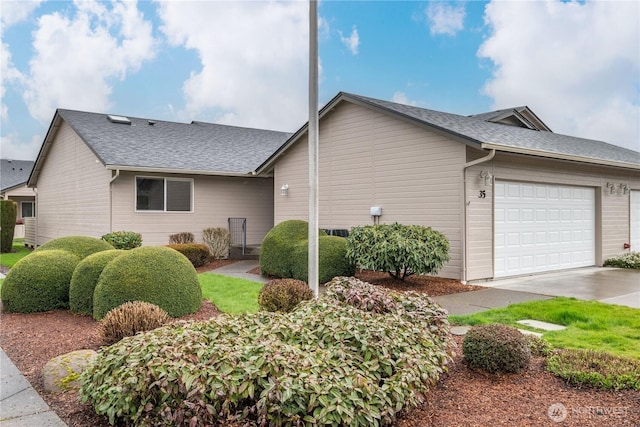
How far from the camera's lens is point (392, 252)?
891 centimetres

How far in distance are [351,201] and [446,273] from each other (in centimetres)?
344

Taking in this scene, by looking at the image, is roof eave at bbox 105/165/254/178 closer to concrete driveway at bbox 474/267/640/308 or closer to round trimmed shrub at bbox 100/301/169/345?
concrete driveway at bbox 474/267/640/308

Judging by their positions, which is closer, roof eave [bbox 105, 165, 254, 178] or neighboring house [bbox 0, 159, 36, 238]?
roof eave [bbox 105, 165, 254, 178]

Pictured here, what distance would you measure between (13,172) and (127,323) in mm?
36352

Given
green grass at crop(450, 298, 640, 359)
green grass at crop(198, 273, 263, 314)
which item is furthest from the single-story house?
green grass at crop(198, 273, 263, 314)

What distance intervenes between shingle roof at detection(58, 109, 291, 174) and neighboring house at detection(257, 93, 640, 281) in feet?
8.99

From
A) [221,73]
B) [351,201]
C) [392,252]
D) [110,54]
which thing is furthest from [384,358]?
[110,54]

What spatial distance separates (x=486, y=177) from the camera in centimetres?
999

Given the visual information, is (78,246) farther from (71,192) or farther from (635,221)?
(635,221)

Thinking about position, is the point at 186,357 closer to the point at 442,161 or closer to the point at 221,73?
the point at 442,161

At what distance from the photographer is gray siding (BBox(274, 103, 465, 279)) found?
33.0 ft

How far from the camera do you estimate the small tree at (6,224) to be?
61.6 feet

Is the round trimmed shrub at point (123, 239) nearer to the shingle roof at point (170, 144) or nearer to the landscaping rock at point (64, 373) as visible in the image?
the shingle roof at point (170, 144)

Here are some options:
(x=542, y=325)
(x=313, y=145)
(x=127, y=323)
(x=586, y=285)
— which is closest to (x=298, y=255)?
(x=313, y=145)
